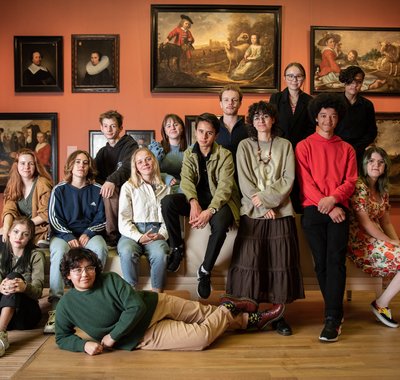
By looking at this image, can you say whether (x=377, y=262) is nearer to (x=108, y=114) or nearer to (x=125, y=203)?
(x=125, y=203)

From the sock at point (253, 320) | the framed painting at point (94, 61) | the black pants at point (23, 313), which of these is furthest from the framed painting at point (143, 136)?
the sock at point (253, 320)

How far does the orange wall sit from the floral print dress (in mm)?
2810

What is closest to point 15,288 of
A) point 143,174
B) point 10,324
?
point 10,324

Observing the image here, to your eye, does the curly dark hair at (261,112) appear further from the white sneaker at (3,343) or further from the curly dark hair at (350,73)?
the white sneaker at (3,343)

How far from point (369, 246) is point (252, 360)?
1.38 metres

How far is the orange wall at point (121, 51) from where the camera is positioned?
20.3 feet

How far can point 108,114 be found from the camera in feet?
14.7

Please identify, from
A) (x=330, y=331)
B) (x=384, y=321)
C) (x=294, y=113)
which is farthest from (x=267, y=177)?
(x=384, y=321)

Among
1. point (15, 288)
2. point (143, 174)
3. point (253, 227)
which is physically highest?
point (143, 174)

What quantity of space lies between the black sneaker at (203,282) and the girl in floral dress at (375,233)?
1.16 meters

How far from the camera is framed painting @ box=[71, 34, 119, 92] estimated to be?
20.2 ft

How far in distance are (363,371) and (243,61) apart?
14.2 ft

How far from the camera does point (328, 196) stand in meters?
3.56

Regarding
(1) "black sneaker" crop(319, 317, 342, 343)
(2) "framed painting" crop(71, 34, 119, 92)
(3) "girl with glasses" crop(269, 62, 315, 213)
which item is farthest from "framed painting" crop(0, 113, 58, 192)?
(1) "black sneaker" crop(319, 317, 342, 343)
